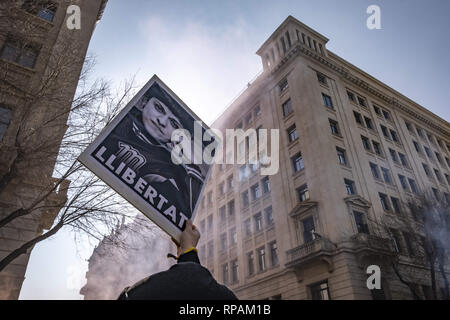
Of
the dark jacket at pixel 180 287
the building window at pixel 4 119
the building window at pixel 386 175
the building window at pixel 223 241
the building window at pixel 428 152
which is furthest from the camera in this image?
the building window at pixel 428 152

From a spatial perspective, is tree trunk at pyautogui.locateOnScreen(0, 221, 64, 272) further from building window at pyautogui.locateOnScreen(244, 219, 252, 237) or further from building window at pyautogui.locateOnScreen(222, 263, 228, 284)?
building window at pyautogui.locateOnScreen(222, 263, 228, 284)

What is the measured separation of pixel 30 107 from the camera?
633cm

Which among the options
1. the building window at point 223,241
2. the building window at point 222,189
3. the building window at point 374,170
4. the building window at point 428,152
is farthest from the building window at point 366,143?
the building window at point 223,241

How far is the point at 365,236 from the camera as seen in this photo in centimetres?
1752

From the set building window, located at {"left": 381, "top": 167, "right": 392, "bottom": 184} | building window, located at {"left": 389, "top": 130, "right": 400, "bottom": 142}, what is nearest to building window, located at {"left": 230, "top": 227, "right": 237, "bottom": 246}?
building window, located at {"left": 381, "top": 167, "right": 392, "bottom": 184}

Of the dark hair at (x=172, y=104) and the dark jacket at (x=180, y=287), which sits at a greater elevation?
the dark hair at (x=172, y=104)

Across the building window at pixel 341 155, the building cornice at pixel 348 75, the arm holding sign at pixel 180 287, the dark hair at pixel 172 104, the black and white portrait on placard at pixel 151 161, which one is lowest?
A: the arm holding sign at pixel 180 287

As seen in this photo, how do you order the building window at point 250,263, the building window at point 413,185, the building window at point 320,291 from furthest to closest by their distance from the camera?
1. the building window at point 413,185
2. the building window at point 250,263
3. the building window at point 320,291

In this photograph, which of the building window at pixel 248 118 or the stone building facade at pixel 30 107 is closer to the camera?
the stone building facade at pixel 30 107

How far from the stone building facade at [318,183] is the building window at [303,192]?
0.36 feet

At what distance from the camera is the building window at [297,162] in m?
22.6

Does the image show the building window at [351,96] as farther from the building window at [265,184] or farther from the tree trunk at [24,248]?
the tree trunk at [24,248]

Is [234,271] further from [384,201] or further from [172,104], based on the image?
[172,104]
